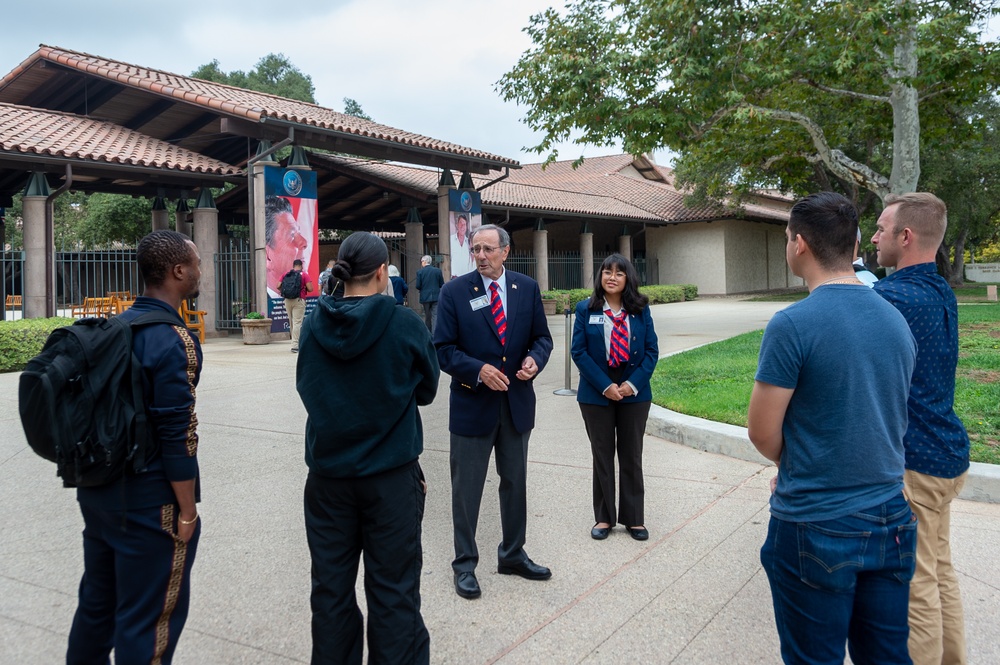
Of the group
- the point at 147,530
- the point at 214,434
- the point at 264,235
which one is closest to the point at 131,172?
the point at 264,235

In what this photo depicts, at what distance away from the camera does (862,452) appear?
2012mm

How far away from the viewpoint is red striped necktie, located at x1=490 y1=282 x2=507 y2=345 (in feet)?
12.5

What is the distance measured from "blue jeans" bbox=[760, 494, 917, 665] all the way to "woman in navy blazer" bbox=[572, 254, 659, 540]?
2.22 m

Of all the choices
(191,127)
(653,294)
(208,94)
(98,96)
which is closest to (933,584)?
(208,94)

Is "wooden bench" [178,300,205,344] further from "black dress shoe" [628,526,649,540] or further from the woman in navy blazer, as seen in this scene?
"black dress shoe" [628,526,649,540]

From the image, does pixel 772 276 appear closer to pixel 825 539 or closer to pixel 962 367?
pixel 962 367

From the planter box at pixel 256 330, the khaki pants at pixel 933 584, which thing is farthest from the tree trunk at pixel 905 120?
the planter box at pixel 256 330

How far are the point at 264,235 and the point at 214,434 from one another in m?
9.08

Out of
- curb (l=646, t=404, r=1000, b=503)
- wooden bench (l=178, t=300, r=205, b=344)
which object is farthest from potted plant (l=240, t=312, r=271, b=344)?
curb (l=646, t=404, r=1000, b=503)

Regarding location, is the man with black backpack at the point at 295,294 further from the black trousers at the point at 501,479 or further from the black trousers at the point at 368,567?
the black trousers at the point at 368,567

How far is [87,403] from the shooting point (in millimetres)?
2219

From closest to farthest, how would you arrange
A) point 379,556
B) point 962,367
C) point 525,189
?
point 379,556 → point 962,367 → point 525,189

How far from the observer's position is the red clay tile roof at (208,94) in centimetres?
1484

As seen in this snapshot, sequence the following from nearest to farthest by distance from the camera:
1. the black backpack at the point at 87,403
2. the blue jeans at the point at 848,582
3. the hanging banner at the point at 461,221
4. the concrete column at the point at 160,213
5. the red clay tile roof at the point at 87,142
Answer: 1. the blue jeans at the point at 848,582
2. the black backpack at the point at 87,403
3. the red clay tile roof at the point at 87,142
4. the concrete column at the point at 160,213
5. the hanging banner at the point at 461,221
